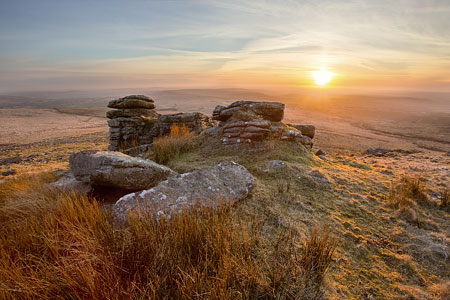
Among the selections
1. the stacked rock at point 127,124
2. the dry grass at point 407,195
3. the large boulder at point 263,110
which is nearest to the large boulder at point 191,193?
the dry grass at point 407,195

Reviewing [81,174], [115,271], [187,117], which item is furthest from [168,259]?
[187,117]

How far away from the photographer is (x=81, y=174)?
4.06 m

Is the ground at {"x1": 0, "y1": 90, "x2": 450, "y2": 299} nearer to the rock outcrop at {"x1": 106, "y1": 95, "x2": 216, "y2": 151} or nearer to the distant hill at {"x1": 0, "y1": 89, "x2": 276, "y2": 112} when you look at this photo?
the rock outcrop at {"x1": 106, "y1": 95, "x2": 216, "y2": 151}

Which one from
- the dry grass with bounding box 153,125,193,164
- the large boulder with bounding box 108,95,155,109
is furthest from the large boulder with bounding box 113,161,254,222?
the large boulder with bounding box 108,95,155,109

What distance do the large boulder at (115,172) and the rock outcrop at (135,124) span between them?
6391 millimetres

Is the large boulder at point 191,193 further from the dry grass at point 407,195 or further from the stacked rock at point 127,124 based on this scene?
the stacked rock at point 127,124

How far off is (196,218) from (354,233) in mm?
2718

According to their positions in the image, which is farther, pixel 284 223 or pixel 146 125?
pixel 146 125

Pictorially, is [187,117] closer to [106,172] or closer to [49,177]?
[49,177]

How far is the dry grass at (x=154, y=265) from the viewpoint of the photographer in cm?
177

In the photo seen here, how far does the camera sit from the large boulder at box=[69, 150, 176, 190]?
389 centimetres

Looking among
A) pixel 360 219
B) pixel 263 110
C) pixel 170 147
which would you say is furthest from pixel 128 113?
pixel 360 219

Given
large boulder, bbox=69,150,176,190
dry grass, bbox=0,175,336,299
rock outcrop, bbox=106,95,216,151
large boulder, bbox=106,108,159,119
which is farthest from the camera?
large boulder, bbox=106,108,159,119

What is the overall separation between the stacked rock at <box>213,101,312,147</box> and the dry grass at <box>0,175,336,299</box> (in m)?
4.81
